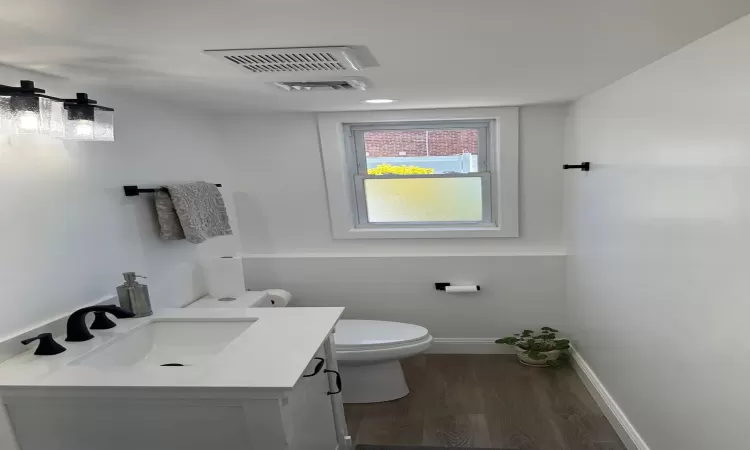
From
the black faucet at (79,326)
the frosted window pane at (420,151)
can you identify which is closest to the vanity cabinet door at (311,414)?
the black faucet at (79,326)

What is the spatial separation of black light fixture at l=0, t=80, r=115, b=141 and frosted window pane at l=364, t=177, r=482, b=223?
186cm

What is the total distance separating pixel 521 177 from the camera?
2904 mm

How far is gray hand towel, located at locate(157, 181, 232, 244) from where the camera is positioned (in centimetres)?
220

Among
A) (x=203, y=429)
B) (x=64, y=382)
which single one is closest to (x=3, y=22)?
(x=64, y=382)

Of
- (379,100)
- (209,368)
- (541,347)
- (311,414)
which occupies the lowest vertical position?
(541,347)

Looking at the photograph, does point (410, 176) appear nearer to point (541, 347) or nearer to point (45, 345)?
point (541, 347)

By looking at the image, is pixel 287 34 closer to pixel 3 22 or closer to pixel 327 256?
pixel 3 22

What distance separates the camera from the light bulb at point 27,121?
1.29 m

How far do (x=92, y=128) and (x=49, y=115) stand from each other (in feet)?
0.44

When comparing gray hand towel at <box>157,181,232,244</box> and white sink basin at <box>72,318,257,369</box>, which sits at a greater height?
A: gray hand towel at <box>157,181,232,244</box>

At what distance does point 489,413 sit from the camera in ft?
8.02

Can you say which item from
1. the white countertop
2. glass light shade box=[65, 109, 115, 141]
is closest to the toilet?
the white countertop

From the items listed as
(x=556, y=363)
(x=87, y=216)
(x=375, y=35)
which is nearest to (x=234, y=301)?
(x=87, y=216)

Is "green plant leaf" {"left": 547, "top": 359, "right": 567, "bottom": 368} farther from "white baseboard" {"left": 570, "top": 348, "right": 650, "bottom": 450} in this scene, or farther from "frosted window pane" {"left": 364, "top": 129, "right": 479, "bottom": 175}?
"frosted window pane" {"left": 364, "top": 129, "right": 479, "bottom": 175}
